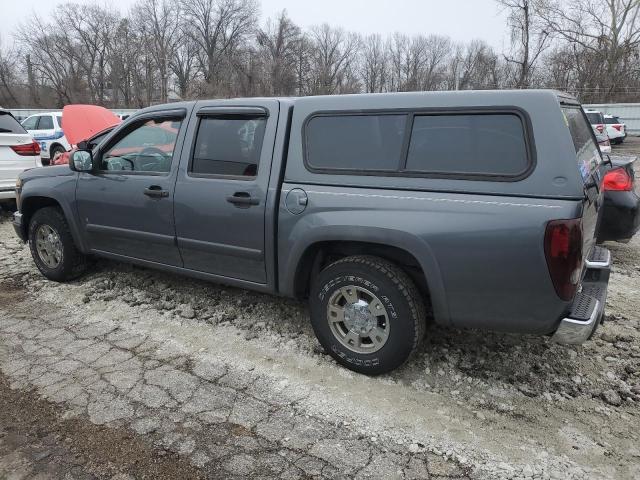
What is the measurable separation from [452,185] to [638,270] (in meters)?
3.78

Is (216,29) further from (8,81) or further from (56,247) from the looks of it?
(56,247)

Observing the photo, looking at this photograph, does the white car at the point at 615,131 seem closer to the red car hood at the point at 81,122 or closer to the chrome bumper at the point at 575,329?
the red car hood at the point at 81,122

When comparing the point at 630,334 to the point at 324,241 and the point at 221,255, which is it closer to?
the point at 324,241

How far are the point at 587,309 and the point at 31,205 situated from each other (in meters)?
5.07

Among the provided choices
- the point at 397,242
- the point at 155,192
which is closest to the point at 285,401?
the point at 397,242

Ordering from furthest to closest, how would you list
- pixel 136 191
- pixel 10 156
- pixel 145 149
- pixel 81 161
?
pixel 10 156 → pixel 81 161 → pixel 145 149 → pixel 136 191

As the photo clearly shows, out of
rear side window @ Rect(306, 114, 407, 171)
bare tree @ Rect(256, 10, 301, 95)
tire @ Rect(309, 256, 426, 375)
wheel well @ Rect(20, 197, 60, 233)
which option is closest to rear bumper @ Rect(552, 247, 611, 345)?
tire @ Rect(309, 256, 426, 375)

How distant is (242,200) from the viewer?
133 inches

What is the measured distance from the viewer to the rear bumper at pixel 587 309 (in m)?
2.57

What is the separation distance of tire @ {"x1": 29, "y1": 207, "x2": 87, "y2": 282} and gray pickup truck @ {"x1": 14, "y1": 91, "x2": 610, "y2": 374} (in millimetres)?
720

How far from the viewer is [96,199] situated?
4289 millimetres

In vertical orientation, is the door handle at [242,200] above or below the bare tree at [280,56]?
below

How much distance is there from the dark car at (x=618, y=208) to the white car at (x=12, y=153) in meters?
8.30

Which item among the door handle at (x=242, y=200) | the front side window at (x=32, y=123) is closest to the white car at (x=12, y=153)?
the door handle at (x=242, y=200)
